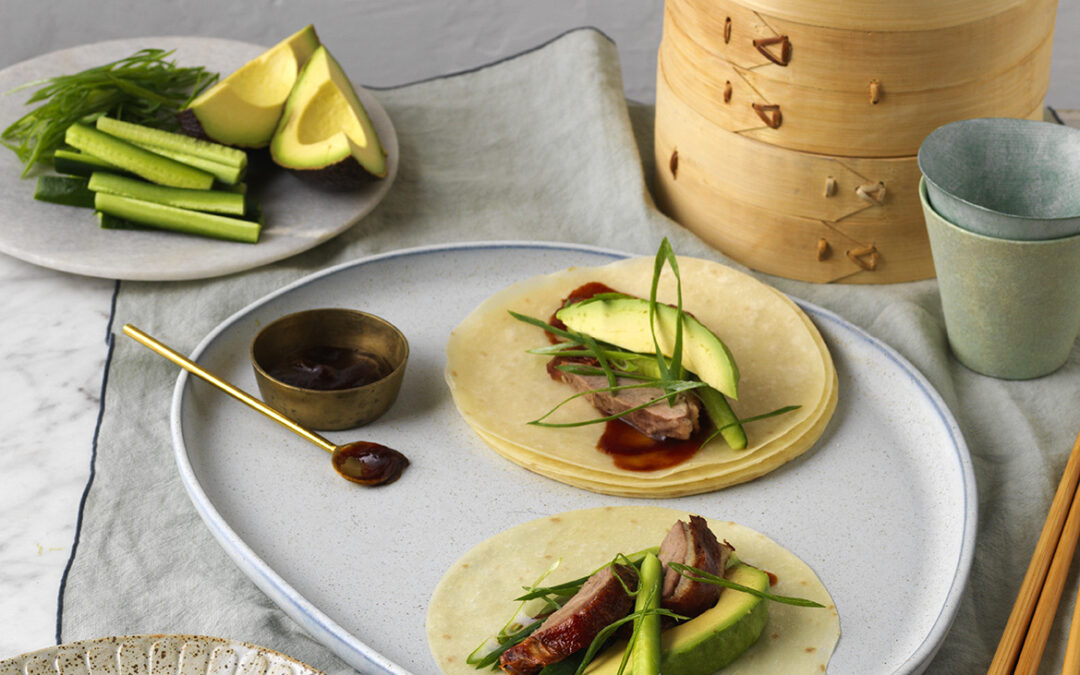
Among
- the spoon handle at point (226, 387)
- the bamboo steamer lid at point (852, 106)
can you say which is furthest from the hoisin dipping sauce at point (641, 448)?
the bamboo steamer lid at point (852, 106)

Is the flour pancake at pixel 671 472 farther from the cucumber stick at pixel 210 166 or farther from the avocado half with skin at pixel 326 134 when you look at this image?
the cucumber stick at pixel 210 166

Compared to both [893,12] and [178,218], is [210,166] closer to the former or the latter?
[178,218]

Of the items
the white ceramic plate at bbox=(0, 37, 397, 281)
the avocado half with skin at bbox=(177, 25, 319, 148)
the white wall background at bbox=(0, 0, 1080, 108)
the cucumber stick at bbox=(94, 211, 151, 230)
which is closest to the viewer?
the white ceramic plate at bbox=(0, 37, 397, 281)

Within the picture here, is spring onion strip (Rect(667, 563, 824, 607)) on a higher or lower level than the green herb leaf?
lower

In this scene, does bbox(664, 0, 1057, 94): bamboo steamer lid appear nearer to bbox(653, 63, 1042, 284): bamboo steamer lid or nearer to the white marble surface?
bbox(653, 63, 1042, 284): bamboo steamer lid

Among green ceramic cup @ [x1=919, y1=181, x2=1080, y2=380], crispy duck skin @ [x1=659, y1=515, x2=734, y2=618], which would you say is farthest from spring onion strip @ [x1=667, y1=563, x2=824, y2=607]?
green ceramic cup @ [x1=919, y1=181, x2=1080, y2=380]

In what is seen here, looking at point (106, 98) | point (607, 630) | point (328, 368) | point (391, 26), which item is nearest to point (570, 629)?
point (607, 630)
